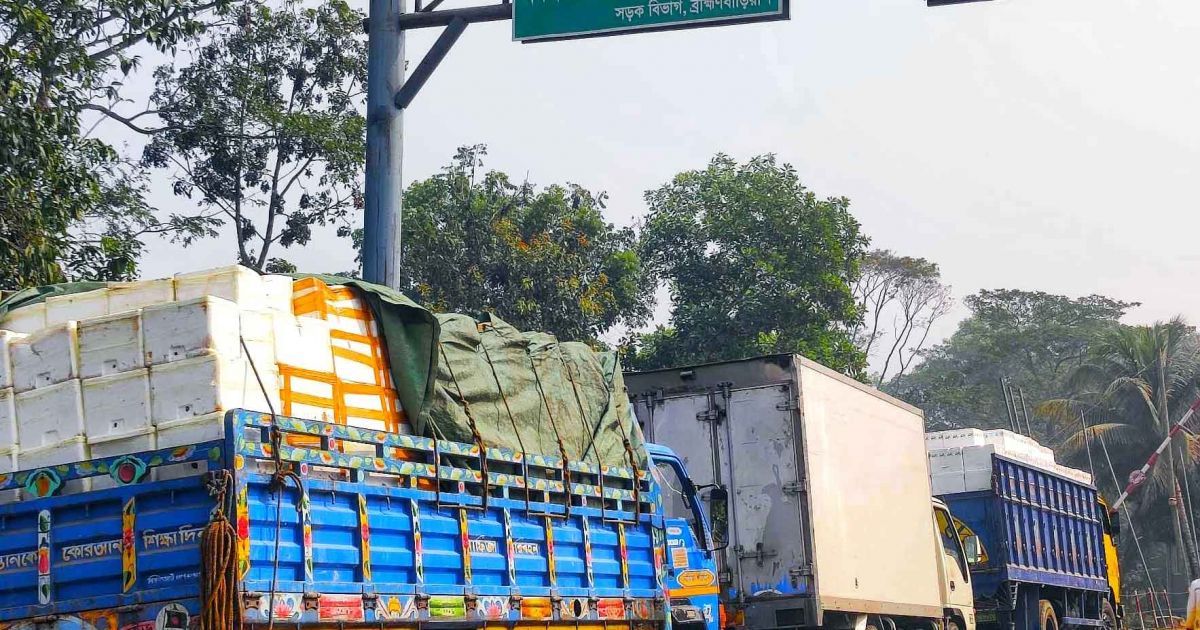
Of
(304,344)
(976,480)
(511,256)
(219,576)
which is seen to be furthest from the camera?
(511,256)

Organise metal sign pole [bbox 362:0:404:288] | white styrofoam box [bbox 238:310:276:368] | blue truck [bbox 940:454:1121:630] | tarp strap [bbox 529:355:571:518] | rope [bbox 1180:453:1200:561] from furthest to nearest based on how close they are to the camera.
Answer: rope [bbox 1180:453:1200:561] < blue truck [bbox 940:454:1121:630] < metal sign pole [bbox 362:0:404:288] < tarp strap [bbox 529:355:571:518] < white styrofoam box [bbox 238:310:276:368]

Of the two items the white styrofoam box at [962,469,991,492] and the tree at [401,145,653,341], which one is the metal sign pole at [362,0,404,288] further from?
the tree at [401,145,653,341]

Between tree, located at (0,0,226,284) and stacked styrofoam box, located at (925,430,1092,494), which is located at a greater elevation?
tree, located at (0,0,226,284)

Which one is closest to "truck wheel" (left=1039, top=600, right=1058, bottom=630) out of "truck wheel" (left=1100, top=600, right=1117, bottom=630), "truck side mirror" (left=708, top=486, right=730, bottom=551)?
"truck wheel" (left=1100, top=600, right=1117, bottom=630)

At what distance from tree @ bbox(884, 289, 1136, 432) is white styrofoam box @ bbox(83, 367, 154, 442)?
54749mm

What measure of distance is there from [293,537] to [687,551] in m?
4.05

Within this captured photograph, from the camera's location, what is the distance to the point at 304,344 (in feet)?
22.1

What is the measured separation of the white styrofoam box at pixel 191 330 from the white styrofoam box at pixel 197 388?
4cm

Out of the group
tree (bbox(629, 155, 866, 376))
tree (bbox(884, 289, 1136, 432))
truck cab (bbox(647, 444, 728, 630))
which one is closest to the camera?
truck cab (bbox(647, 444, 728, 630))

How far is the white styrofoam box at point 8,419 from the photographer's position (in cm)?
652

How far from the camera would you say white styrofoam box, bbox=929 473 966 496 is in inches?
657

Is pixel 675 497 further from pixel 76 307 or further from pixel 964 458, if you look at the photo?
pixel 964 458

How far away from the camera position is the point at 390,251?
9820 millimetres

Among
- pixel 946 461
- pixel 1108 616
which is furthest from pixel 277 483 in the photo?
pixel 1108 616
